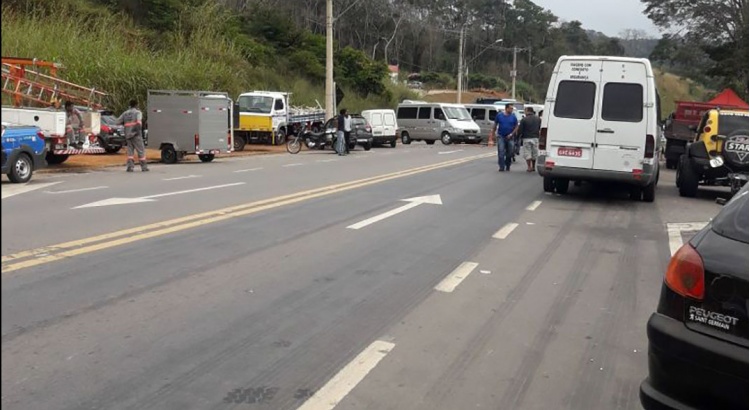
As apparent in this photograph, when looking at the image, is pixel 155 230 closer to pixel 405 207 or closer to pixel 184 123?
pixel 405 207

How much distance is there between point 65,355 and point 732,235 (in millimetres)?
4022

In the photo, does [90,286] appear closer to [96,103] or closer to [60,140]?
[60,140]

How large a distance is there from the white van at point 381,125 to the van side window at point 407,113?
14.8ft

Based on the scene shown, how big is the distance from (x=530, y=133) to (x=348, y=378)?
642 inches

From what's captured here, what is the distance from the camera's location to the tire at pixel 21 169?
15.1m

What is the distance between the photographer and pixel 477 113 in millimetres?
42844

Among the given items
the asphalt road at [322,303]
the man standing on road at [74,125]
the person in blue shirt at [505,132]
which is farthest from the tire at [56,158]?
→ the person in blue shirt at [505,132]

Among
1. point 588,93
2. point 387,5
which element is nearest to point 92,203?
point 588,93

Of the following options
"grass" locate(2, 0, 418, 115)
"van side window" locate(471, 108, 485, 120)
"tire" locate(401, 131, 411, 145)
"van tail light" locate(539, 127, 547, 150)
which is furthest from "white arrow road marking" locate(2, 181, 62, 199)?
"van side window" locate(471, 108, 485, 120)

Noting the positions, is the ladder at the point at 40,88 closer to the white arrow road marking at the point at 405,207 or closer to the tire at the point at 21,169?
the tire at the point at 21,169

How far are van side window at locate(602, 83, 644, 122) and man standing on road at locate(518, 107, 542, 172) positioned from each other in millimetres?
6196

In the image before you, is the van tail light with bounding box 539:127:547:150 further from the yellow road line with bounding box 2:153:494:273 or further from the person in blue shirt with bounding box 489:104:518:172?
the person in blue shirt with bounding box 489:104:518:172

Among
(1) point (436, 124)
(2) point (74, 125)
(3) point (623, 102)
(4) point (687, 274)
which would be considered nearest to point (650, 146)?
(3) point (623, 102)

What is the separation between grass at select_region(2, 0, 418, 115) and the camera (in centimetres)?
2723
